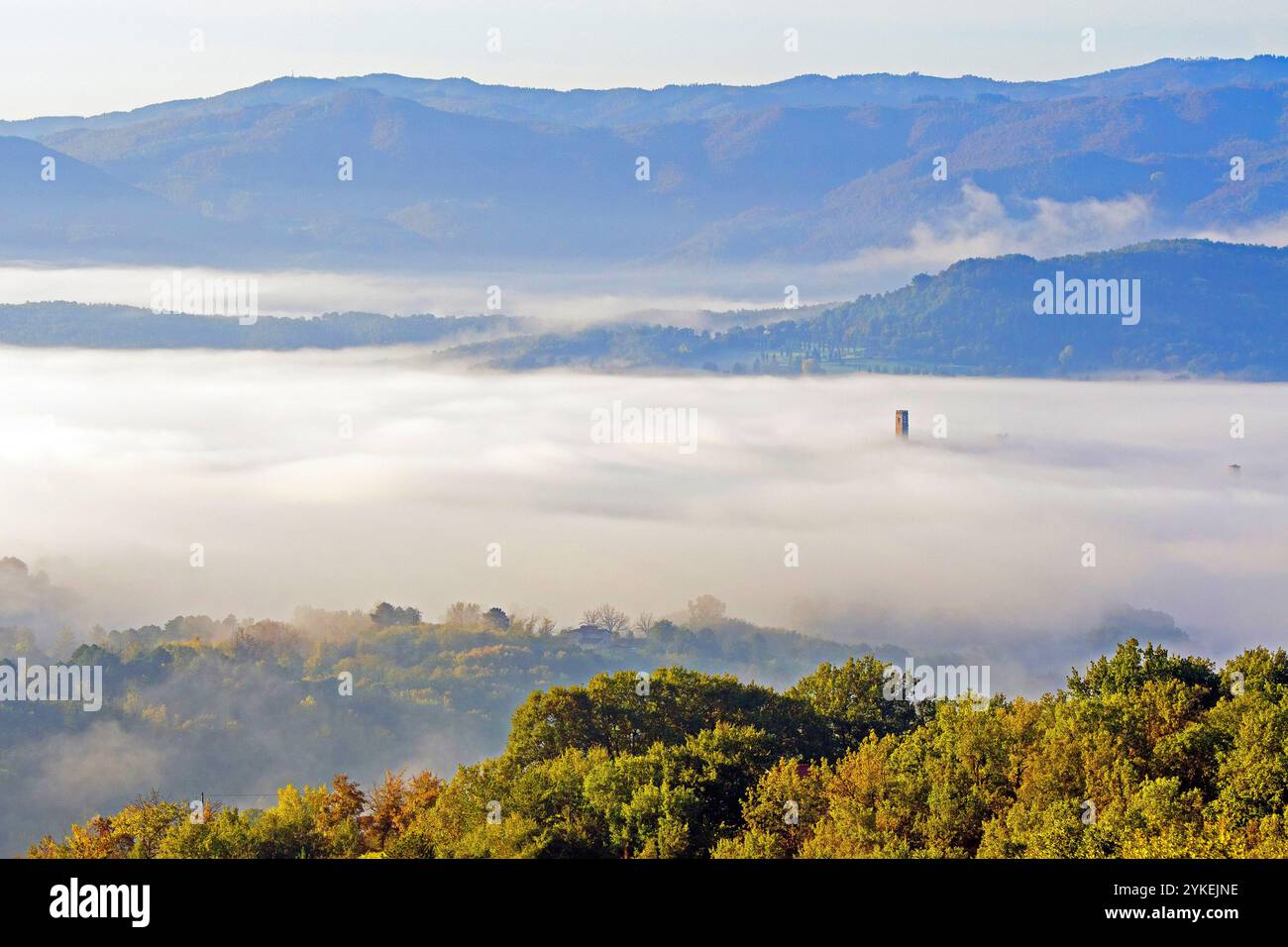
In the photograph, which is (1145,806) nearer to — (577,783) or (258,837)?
(577,783)

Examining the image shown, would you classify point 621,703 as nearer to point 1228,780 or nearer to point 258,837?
point 258,837
